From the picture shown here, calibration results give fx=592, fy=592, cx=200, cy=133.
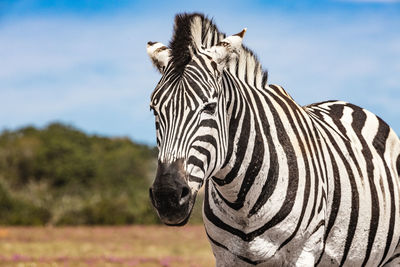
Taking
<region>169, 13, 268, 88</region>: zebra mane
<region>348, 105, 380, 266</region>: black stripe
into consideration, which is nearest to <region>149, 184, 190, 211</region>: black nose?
<region>169, 13, 268, 88</region>: zebra mane

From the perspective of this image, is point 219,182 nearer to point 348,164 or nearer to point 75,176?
point 348,164

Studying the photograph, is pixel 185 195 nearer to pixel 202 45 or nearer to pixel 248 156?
pixel 248 156

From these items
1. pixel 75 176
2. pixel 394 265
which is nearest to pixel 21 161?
pixel 75 176

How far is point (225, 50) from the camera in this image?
387cm

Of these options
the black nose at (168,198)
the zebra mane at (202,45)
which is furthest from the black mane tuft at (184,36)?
the black nose at (168,198)

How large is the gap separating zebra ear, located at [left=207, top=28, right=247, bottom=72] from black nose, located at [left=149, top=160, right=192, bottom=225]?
2.56ft

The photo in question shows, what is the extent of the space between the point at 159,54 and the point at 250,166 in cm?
98

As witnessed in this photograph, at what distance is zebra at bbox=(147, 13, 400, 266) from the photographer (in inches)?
140

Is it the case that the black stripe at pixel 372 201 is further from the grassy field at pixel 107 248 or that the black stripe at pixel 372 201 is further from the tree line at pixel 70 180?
the tree line at pixel 70 180

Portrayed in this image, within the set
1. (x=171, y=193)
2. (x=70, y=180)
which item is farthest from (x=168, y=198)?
(x=70, y=180)

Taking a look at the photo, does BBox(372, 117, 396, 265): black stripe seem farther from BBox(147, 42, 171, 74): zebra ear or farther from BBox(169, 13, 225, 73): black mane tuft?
BBox(147, 42, 171, 74): zebra ear

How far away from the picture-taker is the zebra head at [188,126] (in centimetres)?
342

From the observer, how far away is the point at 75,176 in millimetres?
48562

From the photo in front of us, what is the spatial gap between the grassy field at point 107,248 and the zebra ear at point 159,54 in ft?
27.9
